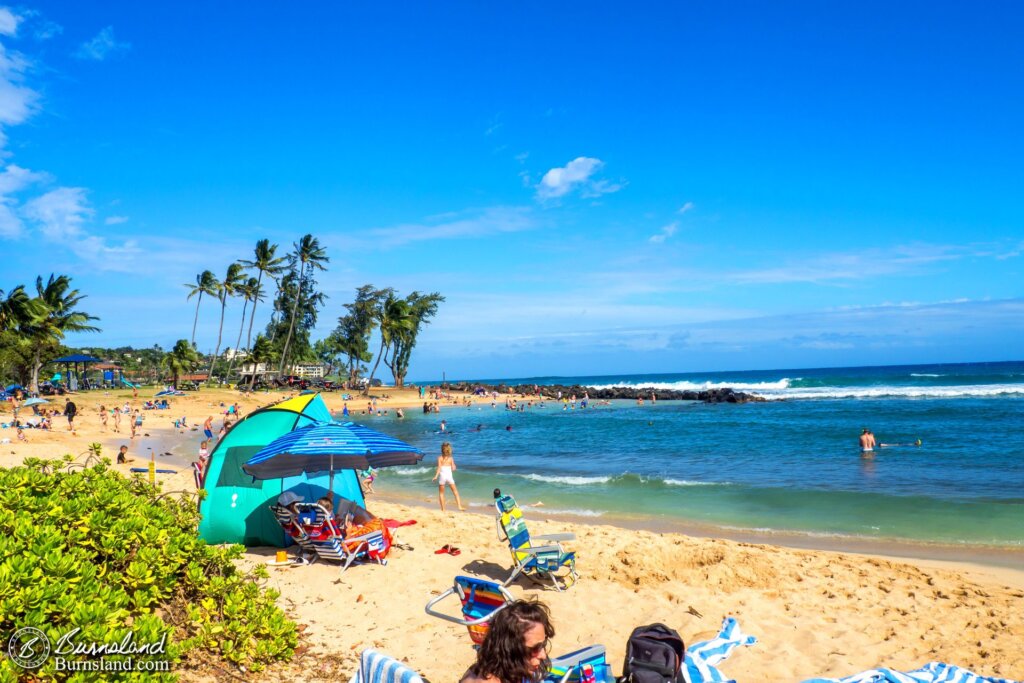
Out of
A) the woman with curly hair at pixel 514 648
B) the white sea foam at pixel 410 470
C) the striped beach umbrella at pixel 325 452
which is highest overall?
the striped beach umbrella at pixel 325 452

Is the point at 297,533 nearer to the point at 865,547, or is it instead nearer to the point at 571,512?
the point at 571,512

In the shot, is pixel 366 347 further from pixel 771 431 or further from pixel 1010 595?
pixel 1010 595

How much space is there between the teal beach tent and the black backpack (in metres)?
5.75

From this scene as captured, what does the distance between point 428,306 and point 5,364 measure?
121ft

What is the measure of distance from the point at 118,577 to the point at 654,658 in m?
3.55

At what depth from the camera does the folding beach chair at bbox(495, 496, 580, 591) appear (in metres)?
7.74

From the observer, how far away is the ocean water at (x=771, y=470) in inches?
499

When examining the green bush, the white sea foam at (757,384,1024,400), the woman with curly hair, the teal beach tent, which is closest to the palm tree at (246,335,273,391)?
the white sea foam at (757,384,1024,400)

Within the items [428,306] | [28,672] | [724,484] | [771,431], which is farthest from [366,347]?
[28,672]

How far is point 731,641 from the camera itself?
20.1ft

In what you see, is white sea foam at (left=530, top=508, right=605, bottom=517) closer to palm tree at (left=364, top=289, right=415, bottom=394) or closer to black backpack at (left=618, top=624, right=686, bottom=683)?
black backpack at (left=618, top=624, right=686, bottom=683)

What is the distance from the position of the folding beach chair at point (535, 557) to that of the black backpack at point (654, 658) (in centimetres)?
302

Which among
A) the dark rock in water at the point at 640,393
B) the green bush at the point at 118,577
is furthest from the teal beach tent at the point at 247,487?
the dark rock in water at the point at 640,393

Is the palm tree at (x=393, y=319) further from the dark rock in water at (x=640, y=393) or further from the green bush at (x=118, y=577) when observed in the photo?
the green bush at (x=118, y=577)
